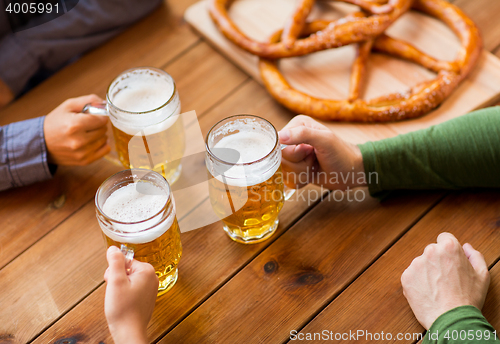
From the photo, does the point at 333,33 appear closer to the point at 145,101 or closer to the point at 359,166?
the point at 359,166

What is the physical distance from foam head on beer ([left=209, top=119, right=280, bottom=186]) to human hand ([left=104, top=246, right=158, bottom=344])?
0.22m

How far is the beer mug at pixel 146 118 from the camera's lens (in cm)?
91

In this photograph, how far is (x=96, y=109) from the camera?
96cm

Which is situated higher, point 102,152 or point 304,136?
point 304,136

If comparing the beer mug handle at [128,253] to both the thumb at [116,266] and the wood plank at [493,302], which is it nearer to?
the thumb at [116,266]

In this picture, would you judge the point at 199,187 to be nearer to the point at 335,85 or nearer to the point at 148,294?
the point at 148,294

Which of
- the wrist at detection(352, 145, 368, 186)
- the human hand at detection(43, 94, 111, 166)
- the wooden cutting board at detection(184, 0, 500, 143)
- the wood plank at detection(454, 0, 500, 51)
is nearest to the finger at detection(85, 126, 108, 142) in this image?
the human hand at detection(43, 94, 111, 166)

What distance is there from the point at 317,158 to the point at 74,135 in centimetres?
55

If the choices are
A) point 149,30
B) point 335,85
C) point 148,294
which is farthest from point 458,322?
point 149,30

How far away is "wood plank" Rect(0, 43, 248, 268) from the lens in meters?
1.00

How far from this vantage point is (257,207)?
844 mm

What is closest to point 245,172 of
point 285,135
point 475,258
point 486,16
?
point 285,135

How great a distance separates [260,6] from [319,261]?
86 cm

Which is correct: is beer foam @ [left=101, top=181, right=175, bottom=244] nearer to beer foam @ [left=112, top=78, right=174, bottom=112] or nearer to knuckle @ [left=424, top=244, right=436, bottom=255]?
beer foam @ [left=112, top=78, right=174, bottom=112]
